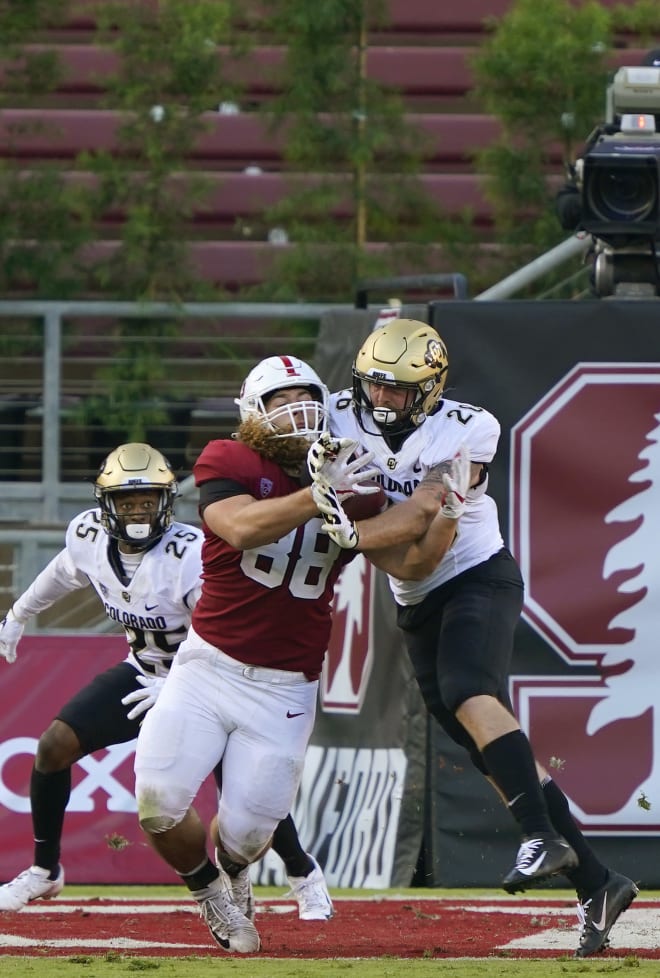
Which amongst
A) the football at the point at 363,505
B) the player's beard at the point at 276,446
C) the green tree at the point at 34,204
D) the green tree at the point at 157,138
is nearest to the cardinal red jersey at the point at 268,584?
the player's beard at the point at 276,446

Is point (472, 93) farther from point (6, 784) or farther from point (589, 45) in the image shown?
point (6, 784)

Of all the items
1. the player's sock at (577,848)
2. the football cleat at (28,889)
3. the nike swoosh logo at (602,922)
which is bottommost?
the football cleat at (28,889)

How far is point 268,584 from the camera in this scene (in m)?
4.98

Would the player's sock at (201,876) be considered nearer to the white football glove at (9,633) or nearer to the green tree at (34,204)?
the white football glove at (9,633)

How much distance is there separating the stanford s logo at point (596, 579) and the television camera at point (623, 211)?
2.20 feet

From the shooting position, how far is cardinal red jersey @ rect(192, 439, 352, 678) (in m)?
4.95

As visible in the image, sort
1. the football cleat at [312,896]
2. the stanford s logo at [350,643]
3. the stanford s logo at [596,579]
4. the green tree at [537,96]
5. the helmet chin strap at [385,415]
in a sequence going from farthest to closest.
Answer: the green tree at [537,96] < the stanford s logo at [350,643] < the stanford s logo at [596,579] < the football cleat at [312,896] < the helmet chin strap at [385,415]

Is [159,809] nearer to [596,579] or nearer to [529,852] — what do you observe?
[529,852]

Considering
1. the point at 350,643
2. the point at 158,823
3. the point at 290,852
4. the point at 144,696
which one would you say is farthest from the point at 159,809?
the point at 350,643

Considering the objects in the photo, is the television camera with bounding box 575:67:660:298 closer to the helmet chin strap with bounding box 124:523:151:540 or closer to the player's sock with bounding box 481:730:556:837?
the helmet chin strap with bounding box 124:523:151:540

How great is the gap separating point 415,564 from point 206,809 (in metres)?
2.91

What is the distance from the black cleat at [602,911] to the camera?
4934 mm

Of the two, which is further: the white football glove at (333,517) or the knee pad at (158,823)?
the knee pad at (158,823)

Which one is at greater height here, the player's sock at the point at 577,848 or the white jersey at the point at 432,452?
the white jersey at the point at 432,452
